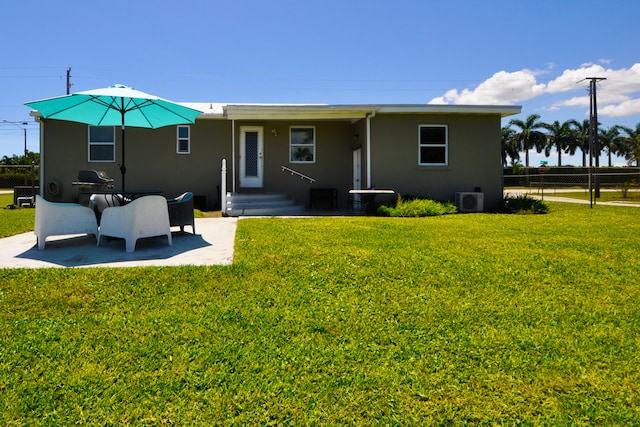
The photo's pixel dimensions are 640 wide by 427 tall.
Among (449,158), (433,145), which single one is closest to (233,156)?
(433,145)

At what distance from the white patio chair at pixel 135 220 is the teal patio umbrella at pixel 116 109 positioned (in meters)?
1.45

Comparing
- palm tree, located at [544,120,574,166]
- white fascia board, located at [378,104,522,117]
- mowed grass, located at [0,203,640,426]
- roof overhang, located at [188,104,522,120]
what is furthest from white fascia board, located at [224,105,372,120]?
palm tree, located at [544,120,574,166]

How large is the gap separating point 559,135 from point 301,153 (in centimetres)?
5308

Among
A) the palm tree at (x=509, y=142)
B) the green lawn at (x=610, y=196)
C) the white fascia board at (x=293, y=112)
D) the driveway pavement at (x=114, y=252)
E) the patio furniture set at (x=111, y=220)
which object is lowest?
the driveway pavement at (x=114, y=252)

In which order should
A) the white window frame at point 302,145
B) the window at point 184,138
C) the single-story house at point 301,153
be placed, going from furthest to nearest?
the white window frame at point 302,145 < the window at point 184,138 < the single-story house at point 301,153

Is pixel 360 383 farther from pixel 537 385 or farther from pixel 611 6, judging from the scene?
pixel 611 6

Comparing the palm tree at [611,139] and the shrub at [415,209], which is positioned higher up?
the palm tree at [611,139]

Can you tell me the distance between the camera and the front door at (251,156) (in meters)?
13.7

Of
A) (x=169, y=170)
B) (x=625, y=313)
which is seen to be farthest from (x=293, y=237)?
(x=169, y=170)

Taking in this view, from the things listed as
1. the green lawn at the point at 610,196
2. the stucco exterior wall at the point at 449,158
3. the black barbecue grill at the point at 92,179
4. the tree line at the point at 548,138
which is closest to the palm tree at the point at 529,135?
the tree line at the point at 548,138

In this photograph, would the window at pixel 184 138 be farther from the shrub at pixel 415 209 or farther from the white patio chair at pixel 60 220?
the white patio chair at pixel 60 220

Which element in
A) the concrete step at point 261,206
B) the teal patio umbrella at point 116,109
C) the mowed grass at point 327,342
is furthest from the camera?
the concrete step at point 261,206

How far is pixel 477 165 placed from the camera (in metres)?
13.1

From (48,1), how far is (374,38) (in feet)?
35.6
